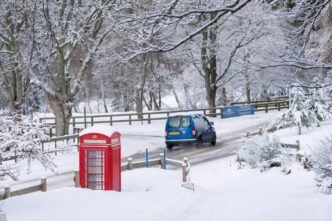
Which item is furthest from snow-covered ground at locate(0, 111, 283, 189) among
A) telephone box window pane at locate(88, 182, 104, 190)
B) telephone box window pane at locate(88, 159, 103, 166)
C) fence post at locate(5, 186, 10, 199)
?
telephone box window pane at locate(88, 159, 103, 166)

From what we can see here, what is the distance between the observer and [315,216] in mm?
8875

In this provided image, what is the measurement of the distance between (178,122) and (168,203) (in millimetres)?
14654

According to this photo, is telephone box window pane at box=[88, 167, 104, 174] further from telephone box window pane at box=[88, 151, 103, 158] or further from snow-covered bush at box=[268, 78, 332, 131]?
snow-covered bush at box=[268, 78, 332, 131]

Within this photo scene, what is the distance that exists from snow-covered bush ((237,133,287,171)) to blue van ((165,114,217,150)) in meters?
7.76

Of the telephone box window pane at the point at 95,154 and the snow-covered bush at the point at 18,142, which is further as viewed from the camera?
the telephone box window pane at the point at 95,154

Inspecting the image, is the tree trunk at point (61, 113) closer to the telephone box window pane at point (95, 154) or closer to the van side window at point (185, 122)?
the van side window at point (185, 122)

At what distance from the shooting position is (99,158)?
36.6 ft

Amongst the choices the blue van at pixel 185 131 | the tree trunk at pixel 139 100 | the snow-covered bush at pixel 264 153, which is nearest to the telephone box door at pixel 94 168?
the snow-covered bush at pixel 264 153

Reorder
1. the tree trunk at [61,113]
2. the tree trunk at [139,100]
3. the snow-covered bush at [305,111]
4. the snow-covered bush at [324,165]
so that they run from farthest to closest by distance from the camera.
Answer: the tree trunk at [139,100], the tree trunk at [61,113], the snow-covered bush at [305,111], the snow-covered bush at [324,165]

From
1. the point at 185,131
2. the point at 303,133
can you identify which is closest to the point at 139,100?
the point at 185,131

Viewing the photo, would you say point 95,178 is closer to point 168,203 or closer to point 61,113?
point 168,203

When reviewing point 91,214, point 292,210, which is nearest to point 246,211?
point 292,210

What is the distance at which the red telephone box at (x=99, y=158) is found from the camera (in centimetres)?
1099

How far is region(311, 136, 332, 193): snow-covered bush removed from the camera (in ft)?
35.2
